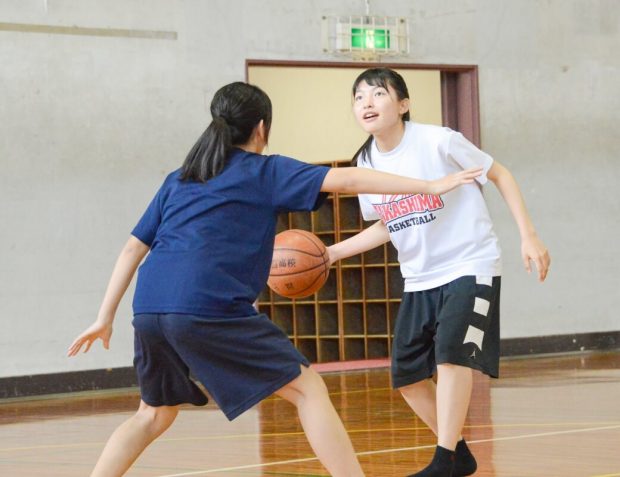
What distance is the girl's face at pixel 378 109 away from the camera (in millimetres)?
4020

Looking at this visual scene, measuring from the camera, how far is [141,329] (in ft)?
10.4

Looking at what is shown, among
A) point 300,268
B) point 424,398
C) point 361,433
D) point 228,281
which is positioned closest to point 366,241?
point 300,268

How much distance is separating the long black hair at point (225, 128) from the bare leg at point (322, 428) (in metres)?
0.59

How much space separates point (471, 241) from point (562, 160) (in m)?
6.34

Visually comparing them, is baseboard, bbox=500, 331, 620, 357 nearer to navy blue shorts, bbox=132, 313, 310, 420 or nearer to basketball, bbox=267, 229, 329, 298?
basketball, bbox=267, 229, 329, 298

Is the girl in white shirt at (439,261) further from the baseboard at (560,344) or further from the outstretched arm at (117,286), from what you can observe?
the baseboard at (560,344)

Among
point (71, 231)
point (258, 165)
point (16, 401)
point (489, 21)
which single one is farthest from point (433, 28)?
point (258, 165)

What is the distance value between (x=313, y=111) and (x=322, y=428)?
9.19 meters

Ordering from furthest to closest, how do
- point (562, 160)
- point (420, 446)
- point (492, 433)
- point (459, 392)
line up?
point (562, 160), point (492, 433), point (420, 446), point (459, 392)

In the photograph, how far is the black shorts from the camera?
12.5 feet

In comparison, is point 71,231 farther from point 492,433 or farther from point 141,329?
point 141,329

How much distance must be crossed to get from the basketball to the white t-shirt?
40cm

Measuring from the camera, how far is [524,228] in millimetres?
3707

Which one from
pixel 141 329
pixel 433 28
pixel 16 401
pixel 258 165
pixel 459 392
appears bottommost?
pixel 16 401
